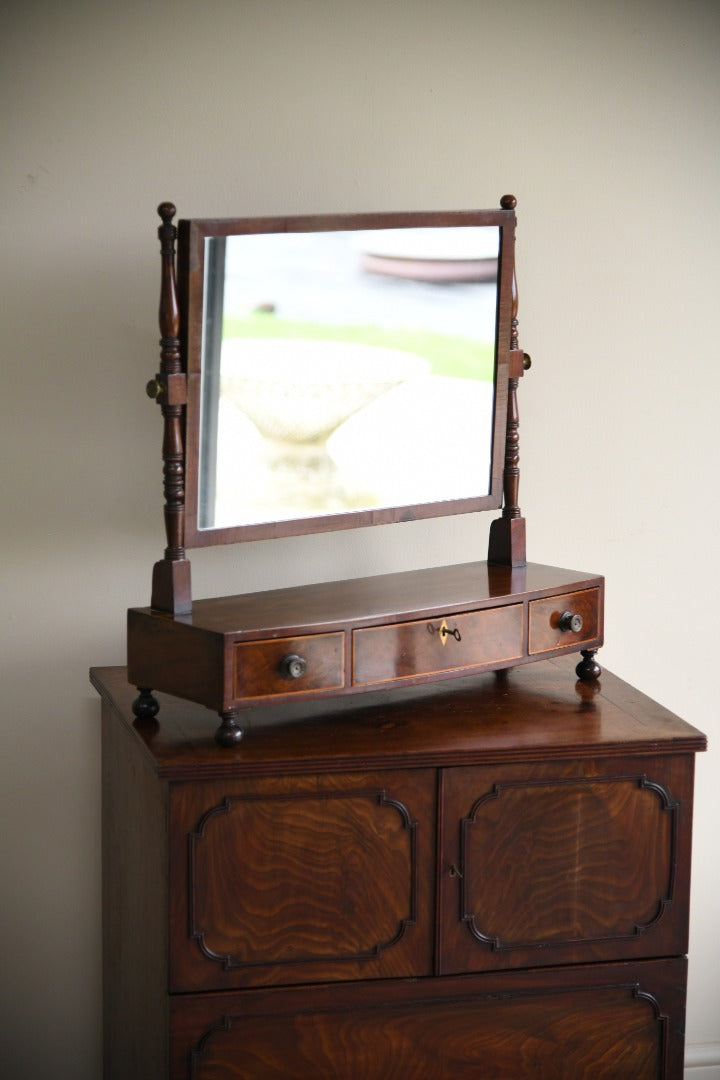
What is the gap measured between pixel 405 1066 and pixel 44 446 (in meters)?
1.29

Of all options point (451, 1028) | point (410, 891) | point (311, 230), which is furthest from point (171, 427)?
point (451, 1028)

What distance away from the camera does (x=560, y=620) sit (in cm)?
231

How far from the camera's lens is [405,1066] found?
2.10 meters

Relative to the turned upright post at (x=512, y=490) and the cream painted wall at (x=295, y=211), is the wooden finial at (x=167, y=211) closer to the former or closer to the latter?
the cream painted wall at (x=295, y=211)

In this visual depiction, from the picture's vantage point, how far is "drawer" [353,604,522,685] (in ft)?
6.92

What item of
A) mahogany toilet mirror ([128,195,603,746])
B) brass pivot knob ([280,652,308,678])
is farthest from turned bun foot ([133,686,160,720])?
brass pivot knob ([280,652,308,678])

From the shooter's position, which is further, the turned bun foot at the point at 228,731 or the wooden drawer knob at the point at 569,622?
the wooden drawer knob at the point at 569,622

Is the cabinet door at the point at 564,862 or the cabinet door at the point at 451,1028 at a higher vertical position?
the cabinet door at the point at 564,862

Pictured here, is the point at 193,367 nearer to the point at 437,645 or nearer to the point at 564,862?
the point at 437,645

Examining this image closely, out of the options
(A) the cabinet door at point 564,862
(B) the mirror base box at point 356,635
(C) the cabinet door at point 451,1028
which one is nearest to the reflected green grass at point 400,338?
(B) the mirror base box at point 356,635

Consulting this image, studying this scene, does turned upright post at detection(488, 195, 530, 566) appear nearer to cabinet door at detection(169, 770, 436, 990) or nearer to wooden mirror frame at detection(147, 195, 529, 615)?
wooden mirror frame at detection(147, 195, 529, 615)

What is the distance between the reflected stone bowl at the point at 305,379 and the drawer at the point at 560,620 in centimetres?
47

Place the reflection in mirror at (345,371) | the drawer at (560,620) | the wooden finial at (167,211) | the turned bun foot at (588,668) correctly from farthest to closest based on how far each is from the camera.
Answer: the turned bun foot at (588,668) → the drawer at (560,620) → the reflection in mirror at (345,371) → the wooden finial at (167,211)

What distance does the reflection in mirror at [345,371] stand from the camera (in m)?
2.08
